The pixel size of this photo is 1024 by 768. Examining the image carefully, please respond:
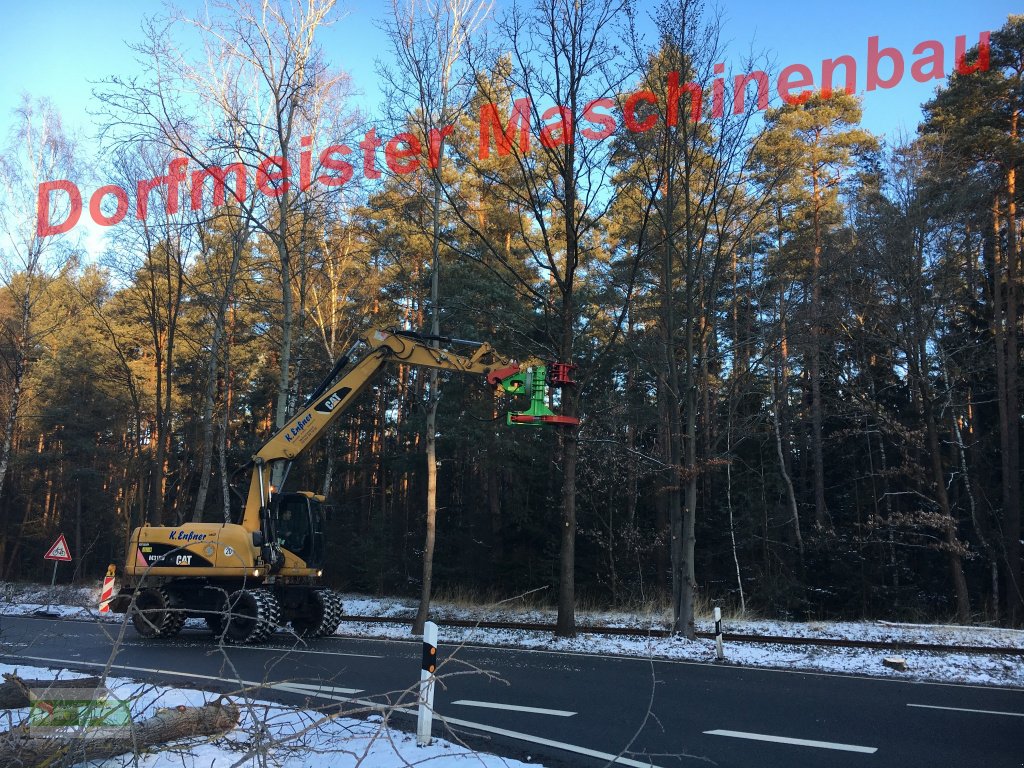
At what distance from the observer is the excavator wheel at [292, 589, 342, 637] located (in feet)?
50.4

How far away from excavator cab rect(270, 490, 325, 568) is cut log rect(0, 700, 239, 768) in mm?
11181

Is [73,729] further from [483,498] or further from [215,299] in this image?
[483,498]

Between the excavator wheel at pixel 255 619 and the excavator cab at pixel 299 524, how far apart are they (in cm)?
164

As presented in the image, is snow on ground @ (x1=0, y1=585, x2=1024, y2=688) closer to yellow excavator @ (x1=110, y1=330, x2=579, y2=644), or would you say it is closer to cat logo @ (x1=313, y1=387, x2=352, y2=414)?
yellow excavator @ (x1=110, y1=330, x2=579, y2=644)

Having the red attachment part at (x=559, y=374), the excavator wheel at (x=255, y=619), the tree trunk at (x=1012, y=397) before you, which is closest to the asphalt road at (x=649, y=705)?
the excavator wheel at (x=255, y=619)

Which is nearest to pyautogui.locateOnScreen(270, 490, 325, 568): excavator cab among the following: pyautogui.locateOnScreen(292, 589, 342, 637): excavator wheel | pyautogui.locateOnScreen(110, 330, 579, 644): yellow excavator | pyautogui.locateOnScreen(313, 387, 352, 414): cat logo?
pyautogui.locateOnScreen(110, 330, 579, 644): yellow excavator

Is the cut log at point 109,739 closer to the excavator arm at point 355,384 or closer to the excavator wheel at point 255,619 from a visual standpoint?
the excavator wheel at point 255,619

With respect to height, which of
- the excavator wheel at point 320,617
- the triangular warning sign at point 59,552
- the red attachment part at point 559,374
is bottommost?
the excavator wheel at point 320,617

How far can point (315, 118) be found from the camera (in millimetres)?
22203

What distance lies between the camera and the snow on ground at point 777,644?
35.2ft

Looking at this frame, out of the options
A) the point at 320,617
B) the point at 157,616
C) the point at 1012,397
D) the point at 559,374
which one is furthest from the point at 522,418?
the point at 1012,397

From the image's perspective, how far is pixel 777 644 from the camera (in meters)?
13.4

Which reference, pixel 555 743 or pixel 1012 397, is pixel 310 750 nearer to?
pixel 555 743

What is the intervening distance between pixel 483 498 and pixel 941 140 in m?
20.2
